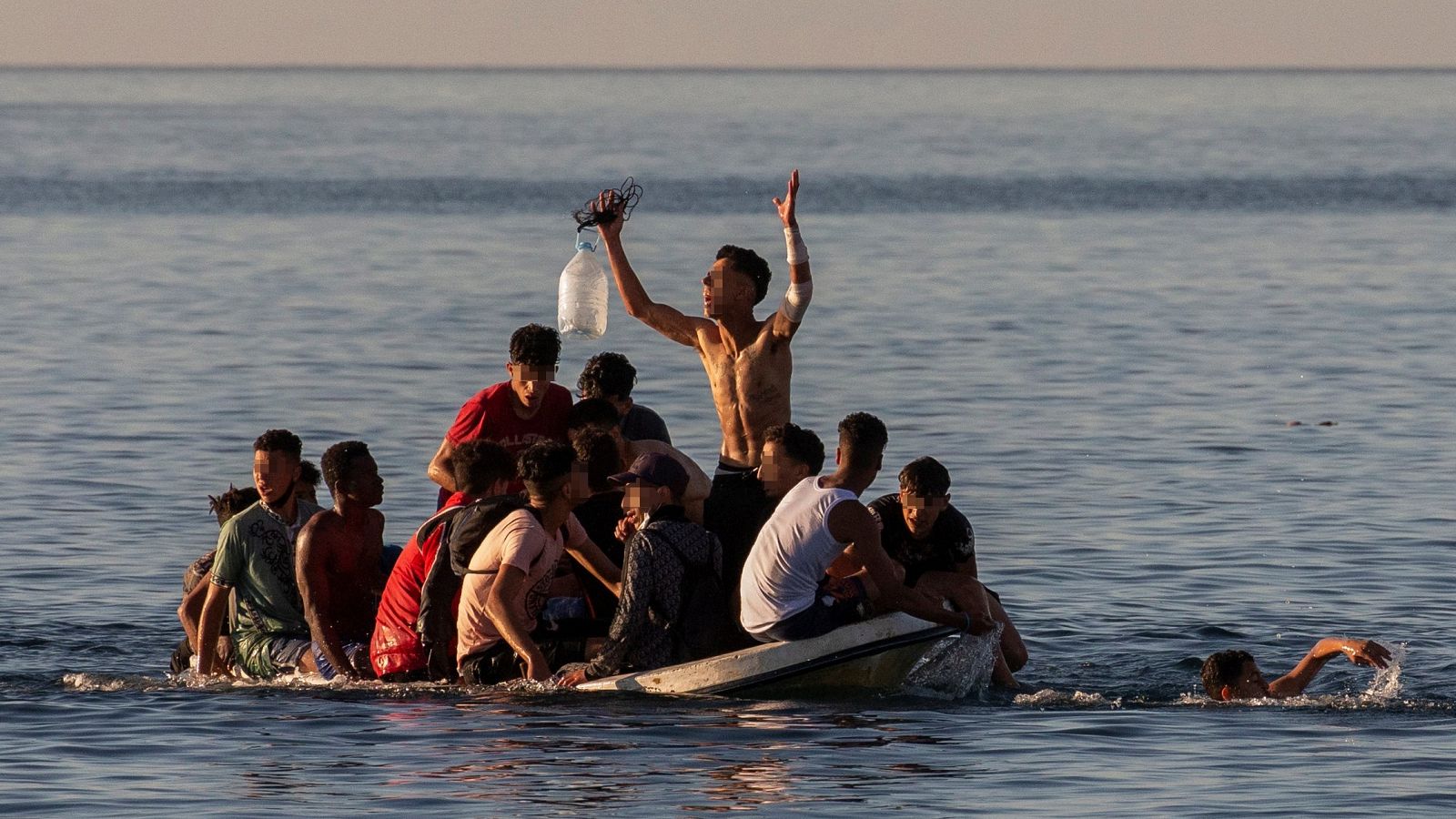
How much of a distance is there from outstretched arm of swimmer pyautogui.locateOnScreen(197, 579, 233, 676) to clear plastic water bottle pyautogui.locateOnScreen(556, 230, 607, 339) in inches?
93.5

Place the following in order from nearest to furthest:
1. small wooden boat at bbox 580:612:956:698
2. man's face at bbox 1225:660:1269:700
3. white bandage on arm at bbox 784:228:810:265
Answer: small wooden boat at bbox 580:612:956:698, white bandage on arm at bbox 784:228:810:265, man's face at bbox 1225:660:1269:700

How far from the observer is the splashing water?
444 inches

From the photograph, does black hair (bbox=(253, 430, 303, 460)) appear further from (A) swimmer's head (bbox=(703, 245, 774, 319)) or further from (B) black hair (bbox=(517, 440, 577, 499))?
(A) swimmer's head (bbox=(703, 245, 774, 319))

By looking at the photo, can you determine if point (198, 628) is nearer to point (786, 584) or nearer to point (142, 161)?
point (786, 584)

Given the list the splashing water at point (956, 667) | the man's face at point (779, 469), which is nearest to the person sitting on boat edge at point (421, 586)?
the man's face at point (779, 469)

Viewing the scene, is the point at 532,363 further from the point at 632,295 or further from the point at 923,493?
the point at 923,493

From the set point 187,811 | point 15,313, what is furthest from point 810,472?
point 15,313

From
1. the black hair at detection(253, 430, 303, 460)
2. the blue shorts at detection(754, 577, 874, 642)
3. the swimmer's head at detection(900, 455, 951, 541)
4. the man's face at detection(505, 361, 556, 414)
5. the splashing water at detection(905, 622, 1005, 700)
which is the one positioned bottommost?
the splashing water at detection(905, 622, 1005, 700)

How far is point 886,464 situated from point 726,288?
296 inches

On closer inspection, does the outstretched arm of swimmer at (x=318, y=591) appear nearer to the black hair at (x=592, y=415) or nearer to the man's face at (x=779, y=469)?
the black hair at (x=592, y=415)

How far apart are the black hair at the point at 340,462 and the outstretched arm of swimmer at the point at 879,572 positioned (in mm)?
2199

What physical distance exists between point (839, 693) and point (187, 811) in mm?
3155

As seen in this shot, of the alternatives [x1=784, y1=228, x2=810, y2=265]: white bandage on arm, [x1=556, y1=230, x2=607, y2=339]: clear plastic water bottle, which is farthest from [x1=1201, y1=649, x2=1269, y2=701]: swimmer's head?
[x1=556, y1=230, x2=607, y2=339]: clear plastic water bottle

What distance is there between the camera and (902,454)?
19500mm
